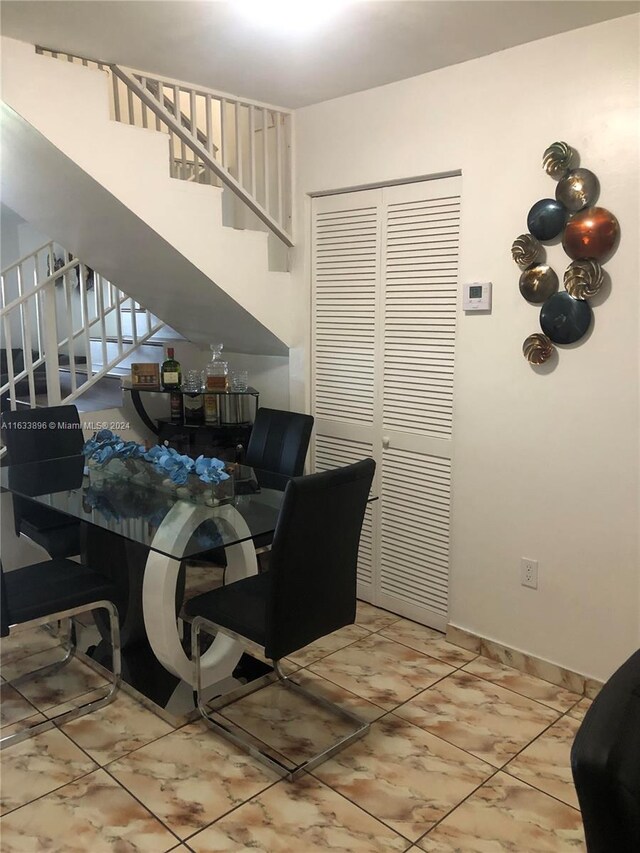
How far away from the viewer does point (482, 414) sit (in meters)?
2.86

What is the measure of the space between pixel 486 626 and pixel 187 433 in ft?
6.49

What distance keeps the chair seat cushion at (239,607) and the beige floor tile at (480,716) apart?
2.38ft

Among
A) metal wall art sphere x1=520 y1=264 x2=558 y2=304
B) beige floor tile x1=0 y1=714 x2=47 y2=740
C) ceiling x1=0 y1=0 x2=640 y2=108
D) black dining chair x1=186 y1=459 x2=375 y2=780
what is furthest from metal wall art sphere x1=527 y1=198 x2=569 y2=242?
beige floor tile x1=0 y1=714 x2=47 y2=740

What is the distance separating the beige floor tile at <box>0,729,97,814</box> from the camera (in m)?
2.10

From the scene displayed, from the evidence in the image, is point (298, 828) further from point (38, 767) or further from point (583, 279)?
point (583, 279)

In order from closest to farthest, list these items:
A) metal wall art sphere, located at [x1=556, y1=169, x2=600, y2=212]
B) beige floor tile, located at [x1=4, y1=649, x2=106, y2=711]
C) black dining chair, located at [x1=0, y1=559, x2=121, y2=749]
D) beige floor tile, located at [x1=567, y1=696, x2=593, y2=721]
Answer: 1. black dining chair, located at [x1=0, y1=559, x2=121, y2=749]
2. metal wall art sphere, located at [x1=556, y1=169, x2=600, y2=212]
3. beige floor tile, located at [x1=567, y1=696, x2=593, y2=721]
4. beige floor tile, located at [x1=4, y1=649, x2=106, y2=711]

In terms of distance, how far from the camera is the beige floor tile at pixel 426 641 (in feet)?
9.77

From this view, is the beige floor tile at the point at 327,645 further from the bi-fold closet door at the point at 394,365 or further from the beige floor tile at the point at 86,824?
the beige floor tile at the point at 86,824

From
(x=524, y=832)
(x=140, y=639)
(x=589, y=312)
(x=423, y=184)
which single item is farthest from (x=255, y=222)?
(x=524, y=832)

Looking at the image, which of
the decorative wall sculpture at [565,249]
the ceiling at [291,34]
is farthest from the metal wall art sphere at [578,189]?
the ceiling at [291,34]

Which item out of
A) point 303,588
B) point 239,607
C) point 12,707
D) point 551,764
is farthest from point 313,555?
point 12,707

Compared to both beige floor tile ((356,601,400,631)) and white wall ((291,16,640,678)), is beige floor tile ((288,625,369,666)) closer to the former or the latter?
beige floor tile ((356,601,400,631))

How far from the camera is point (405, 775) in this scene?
2.20 meters

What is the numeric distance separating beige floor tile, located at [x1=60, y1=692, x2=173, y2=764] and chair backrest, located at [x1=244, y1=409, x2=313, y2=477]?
122 centimetres
